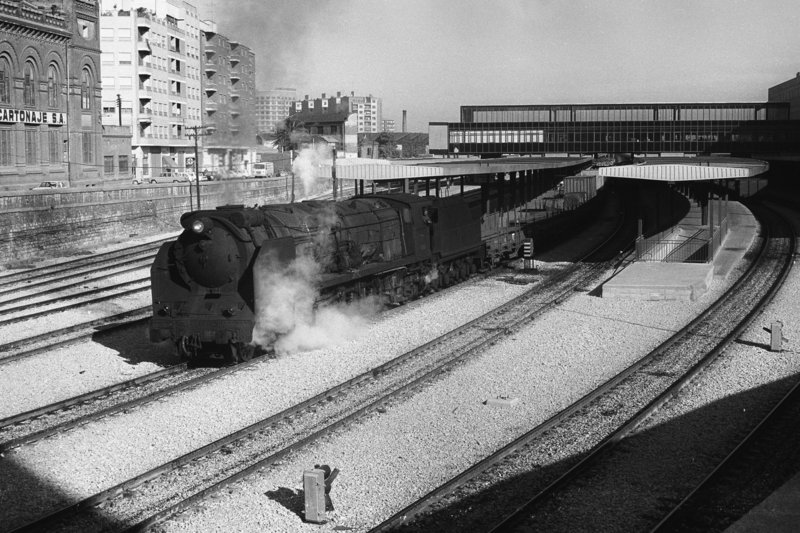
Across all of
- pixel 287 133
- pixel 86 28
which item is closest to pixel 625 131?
pixel 287 133

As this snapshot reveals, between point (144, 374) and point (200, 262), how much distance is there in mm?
2692

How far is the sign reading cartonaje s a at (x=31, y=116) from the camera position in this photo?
46.4 meters

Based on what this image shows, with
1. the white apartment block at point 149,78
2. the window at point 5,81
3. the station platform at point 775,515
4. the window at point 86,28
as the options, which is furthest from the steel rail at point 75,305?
the white apartment block at point 149,78

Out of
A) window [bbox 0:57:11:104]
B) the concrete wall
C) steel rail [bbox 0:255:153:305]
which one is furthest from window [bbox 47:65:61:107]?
steel rail [bbox 0:255:153:305]

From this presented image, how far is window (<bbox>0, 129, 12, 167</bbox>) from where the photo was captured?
153ft

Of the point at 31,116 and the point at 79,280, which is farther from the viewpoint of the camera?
the point at 31,116

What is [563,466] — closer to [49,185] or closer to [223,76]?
[49,185]

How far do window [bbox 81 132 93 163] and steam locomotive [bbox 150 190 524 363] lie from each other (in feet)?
121

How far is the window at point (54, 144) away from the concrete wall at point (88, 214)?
Result: 888 cm

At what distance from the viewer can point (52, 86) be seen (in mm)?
51188

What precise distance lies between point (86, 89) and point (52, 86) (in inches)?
166

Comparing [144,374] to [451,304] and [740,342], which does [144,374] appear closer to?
[451,304]

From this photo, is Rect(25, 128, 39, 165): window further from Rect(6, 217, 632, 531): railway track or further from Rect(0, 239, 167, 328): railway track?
Rect(6, 217, 632, 531): railway track

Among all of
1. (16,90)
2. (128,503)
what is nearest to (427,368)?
(128,503)
